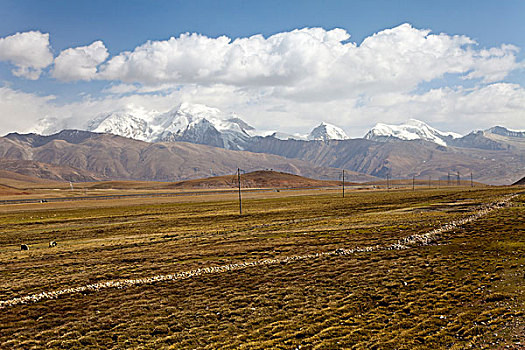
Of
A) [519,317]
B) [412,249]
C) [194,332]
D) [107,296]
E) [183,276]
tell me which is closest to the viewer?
[519,317]

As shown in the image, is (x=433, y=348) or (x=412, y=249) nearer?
(x=433, y=348)

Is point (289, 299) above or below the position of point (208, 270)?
above

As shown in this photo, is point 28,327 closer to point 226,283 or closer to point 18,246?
point 226,283

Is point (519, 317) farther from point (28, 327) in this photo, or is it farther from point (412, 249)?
point (28, 327)

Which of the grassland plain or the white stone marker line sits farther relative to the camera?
the white stone marker line

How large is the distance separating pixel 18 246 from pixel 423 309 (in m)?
49.0

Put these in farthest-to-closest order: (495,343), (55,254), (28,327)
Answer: (55,254), (28,327), (495,343)

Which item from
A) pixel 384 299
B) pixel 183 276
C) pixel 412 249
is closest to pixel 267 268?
pixel 183 276

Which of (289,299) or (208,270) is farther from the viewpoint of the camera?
(208,270)

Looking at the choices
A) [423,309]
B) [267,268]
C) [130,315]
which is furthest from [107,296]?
[423,309]

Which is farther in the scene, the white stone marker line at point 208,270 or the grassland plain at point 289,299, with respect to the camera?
the white stone marker line at point 208,270

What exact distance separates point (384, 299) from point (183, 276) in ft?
48.8

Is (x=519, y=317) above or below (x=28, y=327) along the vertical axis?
above

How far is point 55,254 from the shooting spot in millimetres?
41250
